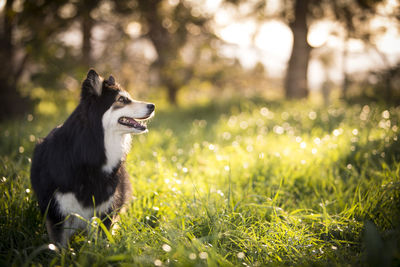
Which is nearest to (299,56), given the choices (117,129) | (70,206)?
(117,129)

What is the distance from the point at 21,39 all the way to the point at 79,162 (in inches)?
272

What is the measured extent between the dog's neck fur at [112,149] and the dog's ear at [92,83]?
35 cm

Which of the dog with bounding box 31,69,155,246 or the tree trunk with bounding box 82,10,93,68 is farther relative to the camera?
the tree trunk with bounding box 82,10,93,68

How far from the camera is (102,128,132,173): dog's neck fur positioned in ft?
6.98

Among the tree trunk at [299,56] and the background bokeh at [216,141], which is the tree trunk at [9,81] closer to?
the background bokeh at [216,141]

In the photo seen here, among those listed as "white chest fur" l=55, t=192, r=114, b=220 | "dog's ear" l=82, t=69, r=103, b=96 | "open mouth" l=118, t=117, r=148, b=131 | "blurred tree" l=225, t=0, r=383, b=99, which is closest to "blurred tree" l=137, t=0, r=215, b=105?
"blurred tree" l=225, t=0, r=383, b=99

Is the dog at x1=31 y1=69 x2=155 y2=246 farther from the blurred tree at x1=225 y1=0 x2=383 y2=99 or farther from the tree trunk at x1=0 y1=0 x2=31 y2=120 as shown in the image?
the tree trunk at x1=0 y1=0 x2=31 y2=120

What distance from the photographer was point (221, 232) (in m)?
2.01

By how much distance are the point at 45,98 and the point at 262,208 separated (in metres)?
8.49

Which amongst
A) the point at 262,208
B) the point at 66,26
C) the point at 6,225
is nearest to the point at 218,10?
the point at 66,26

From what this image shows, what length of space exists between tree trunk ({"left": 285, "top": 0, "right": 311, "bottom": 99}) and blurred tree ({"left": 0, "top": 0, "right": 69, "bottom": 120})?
22.6 ft

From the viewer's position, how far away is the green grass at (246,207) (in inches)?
68.4

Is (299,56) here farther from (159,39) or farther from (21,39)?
(21,39)

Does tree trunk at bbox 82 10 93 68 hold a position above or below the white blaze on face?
above
